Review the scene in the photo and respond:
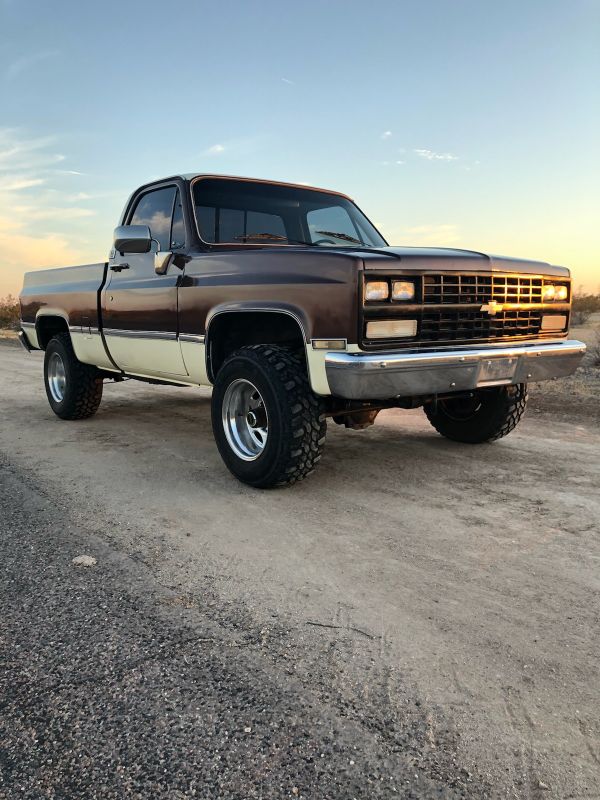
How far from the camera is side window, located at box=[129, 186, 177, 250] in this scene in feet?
17.3

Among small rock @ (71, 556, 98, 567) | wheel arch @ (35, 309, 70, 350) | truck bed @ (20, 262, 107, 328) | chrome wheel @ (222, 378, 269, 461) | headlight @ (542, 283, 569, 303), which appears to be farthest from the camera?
wheel arch @ (35, 309, 70, 350)

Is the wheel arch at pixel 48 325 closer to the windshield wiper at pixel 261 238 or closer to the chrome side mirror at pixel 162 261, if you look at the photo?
the chrome side mirror at pixel 162 261

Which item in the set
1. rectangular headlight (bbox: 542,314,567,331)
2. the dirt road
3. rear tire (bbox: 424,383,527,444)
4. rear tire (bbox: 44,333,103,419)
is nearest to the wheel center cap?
the dirt road

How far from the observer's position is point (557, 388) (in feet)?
28.5

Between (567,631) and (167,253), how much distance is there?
3.74 m

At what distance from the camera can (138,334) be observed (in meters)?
5.42

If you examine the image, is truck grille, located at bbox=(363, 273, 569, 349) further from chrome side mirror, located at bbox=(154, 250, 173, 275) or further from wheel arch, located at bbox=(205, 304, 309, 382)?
chrome side mirror, located at bbox=(154, 250, 173, 275)

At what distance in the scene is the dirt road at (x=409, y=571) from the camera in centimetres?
190

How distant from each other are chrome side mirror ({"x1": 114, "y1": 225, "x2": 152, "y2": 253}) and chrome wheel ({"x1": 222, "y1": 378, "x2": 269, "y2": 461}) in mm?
1502

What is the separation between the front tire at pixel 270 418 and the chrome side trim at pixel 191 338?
40 centimetres

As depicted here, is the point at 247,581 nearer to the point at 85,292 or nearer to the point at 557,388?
the point at 85,292

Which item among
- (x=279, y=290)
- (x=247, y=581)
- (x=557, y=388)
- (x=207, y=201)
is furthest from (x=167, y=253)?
(x=557, y=388)

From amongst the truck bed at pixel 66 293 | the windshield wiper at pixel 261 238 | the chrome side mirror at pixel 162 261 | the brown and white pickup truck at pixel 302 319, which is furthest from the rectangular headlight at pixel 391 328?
the truck bed at pixel 66 293

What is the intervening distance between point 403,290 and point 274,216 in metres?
1.93
